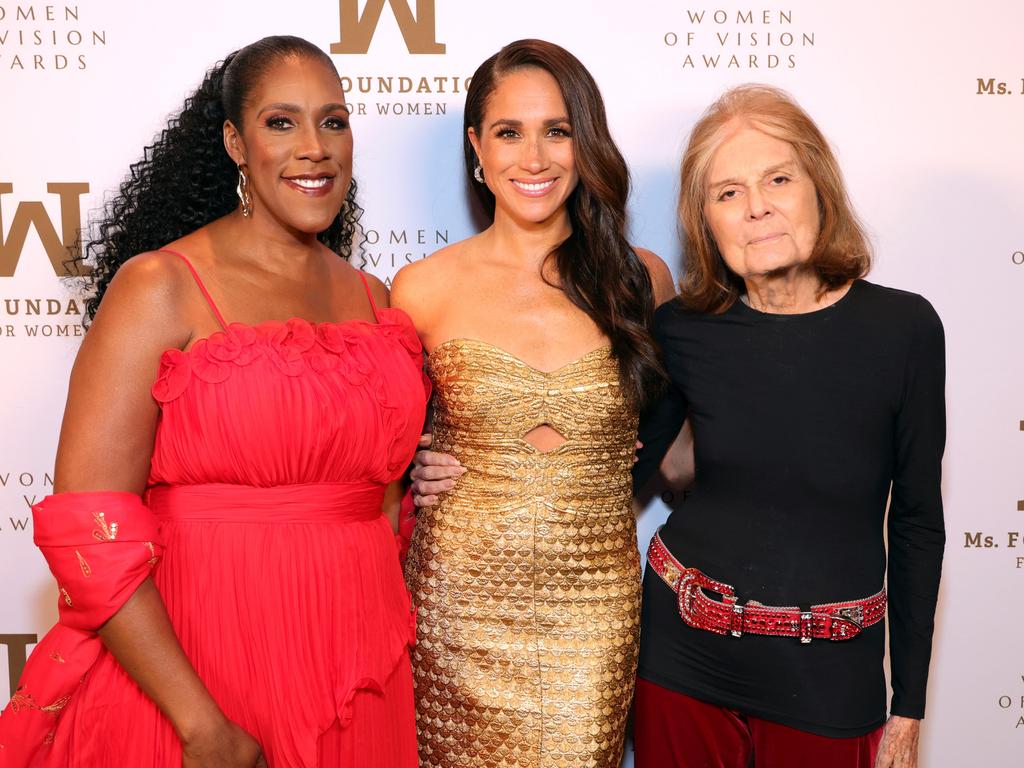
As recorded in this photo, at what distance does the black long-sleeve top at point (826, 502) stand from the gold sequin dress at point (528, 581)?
0.66 feet

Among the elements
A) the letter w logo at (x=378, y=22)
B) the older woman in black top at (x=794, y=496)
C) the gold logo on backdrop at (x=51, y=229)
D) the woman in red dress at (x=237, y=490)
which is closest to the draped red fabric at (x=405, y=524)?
the woman in red dress at (x=237, y=490)

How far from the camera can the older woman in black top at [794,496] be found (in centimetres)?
182

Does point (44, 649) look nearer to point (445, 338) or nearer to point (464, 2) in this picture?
point (445, 338)

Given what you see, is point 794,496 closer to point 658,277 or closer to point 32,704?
point 658,277

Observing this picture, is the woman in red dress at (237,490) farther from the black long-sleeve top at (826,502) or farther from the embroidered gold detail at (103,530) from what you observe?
the black long-sleeve top at (826,502)

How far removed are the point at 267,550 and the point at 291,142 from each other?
2.47 feet

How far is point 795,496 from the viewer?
1.84m

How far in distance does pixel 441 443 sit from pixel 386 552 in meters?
0.34

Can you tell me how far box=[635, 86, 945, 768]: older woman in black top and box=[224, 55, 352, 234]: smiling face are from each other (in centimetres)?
77

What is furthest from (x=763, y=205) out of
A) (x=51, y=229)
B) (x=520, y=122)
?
(x=51, y=229)

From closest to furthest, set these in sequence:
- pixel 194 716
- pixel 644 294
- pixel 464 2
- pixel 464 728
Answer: pixel 194 716 < pixel 464 728 < pixel 644 294 < pixel 464 2

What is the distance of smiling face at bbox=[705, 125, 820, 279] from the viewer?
1.89m

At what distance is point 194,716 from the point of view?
1.58 metres

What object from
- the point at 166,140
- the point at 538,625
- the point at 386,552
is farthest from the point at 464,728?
the point at 166,140
